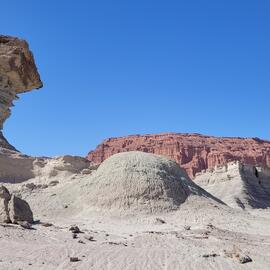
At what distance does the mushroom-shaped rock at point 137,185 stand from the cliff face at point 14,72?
22511mm

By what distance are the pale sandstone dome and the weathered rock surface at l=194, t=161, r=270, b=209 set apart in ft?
61.3

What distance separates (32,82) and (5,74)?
485 millimetres

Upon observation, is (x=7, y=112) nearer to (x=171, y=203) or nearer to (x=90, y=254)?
(x=90, y=254)

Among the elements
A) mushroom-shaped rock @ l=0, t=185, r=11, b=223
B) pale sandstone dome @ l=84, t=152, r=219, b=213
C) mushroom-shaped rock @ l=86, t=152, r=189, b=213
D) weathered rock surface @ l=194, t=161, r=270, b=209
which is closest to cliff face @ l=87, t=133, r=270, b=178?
weathered rock surface @ l=194, t=161, r=270, b=209

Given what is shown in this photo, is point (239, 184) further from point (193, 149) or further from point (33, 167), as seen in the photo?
point (193, 149)

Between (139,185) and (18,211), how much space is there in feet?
51.7

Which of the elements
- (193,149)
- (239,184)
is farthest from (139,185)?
(193,149)

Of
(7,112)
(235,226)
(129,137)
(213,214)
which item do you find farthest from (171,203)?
(129,137)

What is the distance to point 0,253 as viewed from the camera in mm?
11086

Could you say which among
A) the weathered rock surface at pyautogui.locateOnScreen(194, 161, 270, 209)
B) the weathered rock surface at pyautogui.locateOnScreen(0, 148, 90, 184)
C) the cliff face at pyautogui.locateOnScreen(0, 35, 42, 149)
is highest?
the weathered rock surface at pyautogui.locateOnScreen(194, 161, 270, 209)

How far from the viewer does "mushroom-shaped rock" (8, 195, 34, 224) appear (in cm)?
1727

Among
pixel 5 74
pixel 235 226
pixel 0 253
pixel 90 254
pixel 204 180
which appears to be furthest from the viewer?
pixel 204 180

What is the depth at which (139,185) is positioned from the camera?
33.0 metres

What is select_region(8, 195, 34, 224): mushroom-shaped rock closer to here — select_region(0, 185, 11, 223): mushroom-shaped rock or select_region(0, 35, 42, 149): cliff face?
select_region(0, 185, 11, 223): mushroom-shaped rock
